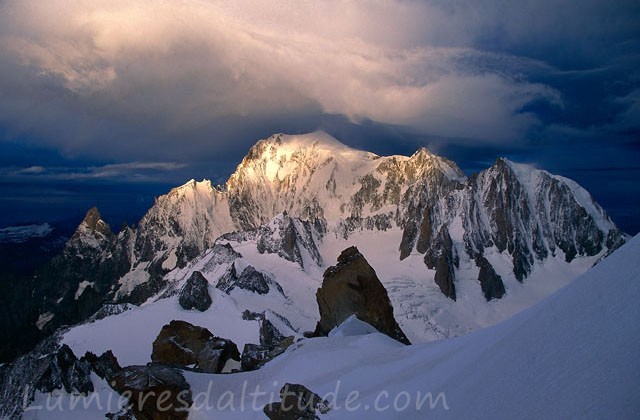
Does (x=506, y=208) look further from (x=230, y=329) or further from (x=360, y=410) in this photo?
(x=360, y=410)

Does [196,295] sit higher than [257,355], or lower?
lower

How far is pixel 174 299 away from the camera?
85375 millimetres

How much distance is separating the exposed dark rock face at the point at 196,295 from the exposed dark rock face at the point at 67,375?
94.4 feet

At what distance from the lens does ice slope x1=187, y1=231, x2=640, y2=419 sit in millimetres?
7586

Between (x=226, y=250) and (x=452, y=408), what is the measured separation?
122207mm

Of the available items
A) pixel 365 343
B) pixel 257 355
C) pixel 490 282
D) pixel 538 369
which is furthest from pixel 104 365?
pixel 490 282

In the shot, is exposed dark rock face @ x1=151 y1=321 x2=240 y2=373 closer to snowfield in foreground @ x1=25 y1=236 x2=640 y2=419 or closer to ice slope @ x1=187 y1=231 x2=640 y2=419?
snowfield in foreground @ x1=25 y1=236 x2=640 y2=419

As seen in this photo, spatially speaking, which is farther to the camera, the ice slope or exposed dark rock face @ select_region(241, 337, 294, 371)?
exposed dark rock face @ select_region(241, 337, 294, 371)

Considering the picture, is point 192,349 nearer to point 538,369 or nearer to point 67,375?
point 67,375

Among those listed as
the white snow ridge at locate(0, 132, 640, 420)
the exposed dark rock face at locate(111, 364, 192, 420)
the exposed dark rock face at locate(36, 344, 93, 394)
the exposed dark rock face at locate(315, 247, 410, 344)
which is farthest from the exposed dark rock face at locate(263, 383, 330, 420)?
the exposed dark rock face at locate(36, 344, 93, 394)

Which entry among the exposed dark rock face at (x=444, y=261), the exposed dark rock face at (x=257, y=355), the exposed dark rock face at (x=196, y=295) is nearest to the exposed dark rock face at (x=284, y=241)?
the exposed dark rock face at (x=444, y=261)

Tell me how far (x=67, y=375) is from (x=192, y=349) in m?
25.6

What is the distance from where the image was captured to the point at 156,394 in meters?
19.1

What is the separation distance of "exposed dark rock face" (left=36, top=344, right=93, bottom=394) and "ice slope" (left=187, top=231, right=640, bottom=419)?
39.5 metres
